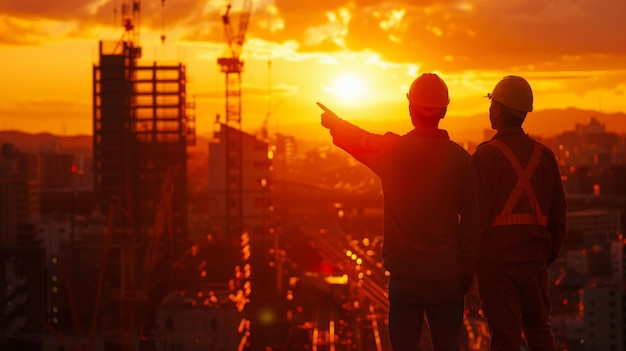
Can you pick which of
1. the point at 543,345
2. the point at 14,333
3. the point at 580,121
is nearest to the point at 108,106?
the point at 14,333

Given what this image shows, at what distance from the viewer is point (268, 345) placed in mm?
16688

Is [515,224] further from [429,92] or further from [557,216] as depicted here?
[429,92]

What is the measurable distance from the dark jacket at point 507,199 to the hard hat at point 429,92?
11.9 inches

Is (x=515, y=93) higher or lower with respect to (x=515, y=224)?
higher

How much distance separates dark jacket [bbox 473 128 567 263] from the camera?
134 inches

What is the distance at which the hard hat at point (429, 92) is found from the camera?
10.6 feet

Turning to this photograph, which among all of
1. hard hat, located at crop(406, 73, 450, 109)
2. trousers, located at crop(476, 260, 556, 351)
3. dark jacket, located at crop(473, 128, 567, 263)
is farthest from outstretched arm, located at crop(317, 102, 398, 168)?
trousers, located at crop(476, 260, 556, 351)

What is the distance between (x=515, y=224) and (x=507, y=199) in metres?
0.08

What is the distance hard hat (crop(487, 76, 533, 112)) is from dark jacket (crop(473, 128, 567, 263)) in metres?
0.11

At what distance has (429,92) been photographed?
3.23 metres

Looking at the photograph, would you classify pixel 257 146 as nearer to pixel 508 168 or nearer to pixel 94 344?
pixel 94 344

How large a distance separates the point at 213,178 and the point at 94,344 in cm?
2429

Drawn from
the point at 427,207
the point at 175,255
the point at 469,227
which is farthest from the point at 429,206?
the point at 175,255

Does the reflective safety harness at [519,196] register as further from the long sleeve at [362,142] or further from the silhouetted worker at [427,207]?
the long sleeve at [362,142]
